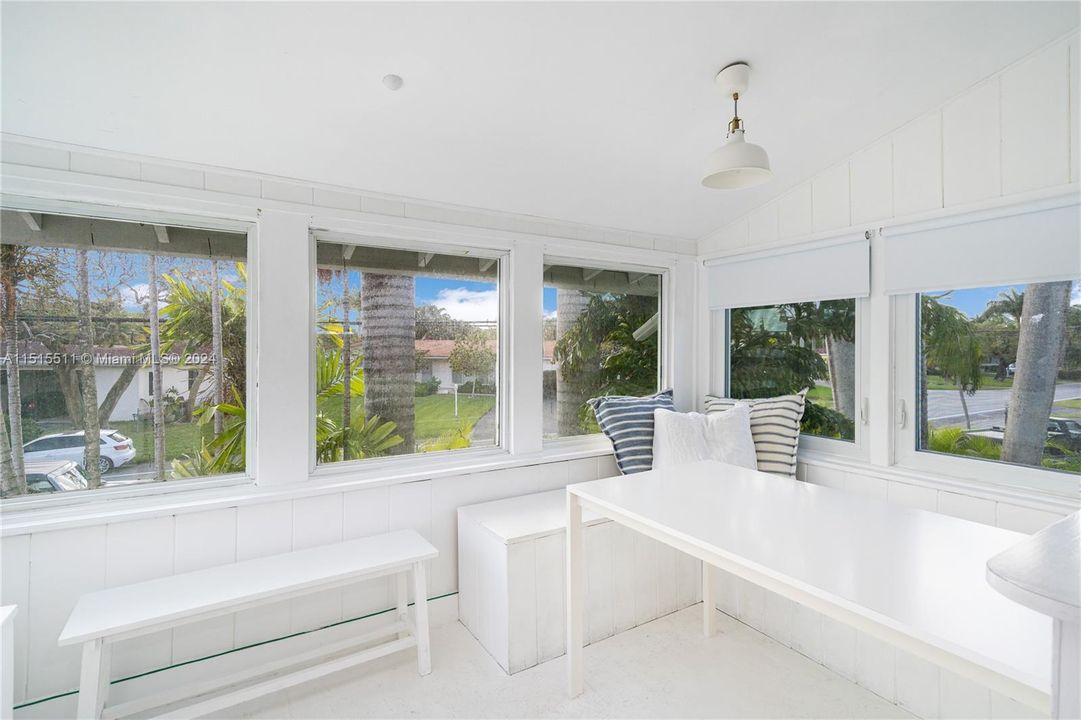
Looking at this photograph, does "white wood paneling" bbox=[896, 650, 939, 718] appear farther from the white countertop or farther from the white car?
the white car

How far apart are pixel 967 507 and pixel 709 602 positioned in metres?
1.14

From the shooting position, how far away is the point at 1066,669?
0.45 m

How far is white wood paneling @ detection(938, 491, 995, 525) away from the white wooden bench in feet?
7.02

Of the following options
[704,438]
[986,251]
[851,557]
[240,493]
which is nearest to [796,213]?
[986,251]

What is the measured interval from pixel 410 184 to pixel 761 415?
2.15 meters

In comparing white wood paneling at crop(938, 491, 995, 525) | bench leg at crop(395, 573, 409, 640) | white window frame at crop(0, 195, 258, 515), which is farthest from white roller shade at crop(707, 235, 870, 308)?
white window frame at crop(0, 195, 258, 515)

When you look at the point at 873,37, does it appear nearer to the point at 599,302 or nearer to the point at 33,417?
the point at 599,302

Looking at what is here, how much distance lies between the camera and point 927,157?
6.91ft

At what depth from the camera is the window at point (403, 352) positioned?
2.34 m

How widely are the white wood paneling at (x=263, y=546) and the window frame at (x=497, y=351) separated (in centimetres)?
21

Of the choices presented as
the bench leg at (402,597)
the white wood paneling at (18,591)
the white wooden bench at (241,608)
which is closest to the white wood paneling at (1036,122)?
the white wooden bench at (241,608)

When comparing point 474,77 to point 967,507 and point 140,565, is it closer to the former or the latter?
point 140,565

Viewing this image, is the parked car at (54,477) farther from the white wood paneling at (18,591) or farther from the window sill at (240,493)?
the white wood paneling at (18,591)

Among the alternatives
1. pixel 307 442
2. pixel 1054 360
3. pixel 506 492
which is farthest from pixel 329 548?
pixel 1054 360
